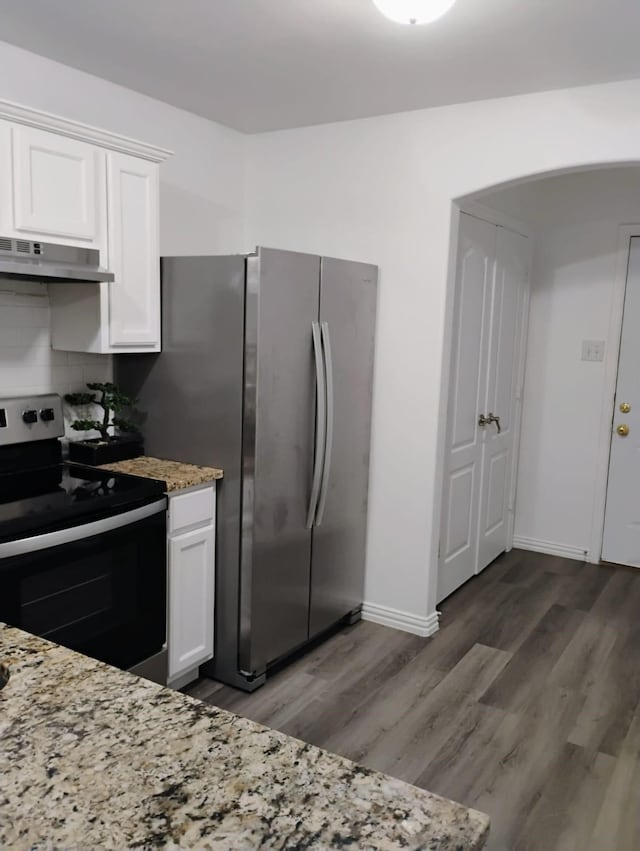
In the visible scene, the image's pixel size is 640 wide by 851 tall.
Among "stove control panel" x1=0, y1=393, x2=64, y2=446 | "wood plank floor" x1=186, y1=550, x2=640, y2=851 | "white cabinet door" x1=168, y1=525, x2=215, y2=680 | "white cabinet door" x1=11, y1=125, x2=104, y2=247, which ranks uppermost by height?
"white cabinet door" x1=11, y1=125, x2=104, y2=247

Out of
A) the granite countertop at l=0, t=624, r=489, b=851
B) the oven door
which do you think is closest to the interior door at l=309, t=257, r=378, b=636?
the oven door

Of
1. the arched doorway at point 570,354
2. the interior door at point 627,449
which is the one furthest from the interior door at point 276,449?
the interior door at point 627,449

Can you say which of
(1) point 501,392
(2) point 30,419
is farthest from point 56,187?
(1) point 501,392

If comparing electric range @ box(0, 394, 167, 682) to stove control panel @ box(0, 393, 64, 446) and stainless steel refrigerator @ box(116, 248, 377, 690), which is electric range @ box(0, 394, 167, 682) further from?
stainless steel refrigerator @ box(116, 248, 377, 690)

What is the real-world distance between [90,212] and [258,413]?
3.10ft

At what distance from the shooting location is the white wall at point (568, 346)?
434 centimetres

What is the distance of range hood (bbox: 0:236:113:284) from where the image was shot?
2182mm

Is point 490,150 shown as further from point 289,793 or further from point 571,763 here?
point 289,793

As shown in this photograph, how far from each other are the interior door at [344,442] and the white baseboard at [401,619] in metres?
0.10

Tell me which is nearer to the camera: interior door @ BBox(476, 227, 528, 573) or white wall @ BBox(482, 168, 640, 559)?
interior door @ BBox(476, 227, 528, 573)

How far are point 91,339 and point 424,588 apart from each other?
75.1 inches

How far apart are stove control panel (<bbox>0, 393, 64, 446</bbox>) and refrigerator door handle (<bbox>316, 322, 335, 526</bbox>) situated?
1087 mm

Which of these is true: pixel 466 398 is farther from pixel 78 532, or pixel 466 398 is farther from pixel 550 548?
pixel 78 532

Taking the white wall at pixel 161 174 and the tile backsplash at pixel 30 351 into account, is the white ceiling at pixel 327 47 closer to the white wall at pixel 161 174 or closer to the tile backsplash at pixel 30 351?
the white wall at pixel 161 174
